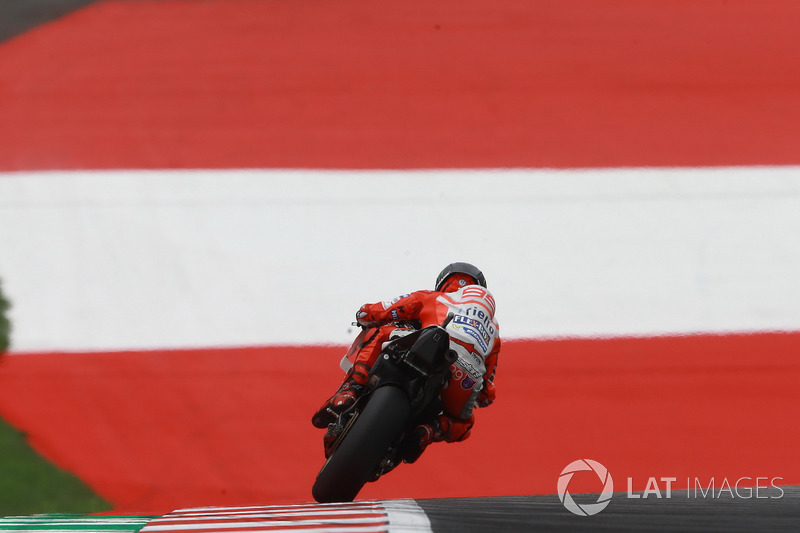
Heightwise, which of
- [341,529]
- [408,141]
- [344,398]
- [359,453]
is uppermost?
[408,141]

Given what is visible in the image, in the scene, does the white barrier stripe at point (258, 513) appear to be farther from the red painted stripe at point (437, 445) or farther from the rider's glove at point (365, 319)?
the red painted stripe at point (437, 445)

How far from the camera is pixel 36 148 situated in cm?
580

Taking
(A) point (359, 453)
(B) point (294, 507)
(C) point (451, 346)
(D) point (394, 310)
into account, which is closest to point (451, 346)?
(C) point (451, 346)

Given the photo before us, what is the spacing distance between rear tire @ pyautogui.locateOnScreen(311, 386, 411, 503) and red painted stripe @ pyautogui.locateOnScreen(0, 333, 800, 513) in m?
1.65

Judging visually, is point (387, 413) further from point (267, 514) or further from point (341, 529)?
point (341, 529)

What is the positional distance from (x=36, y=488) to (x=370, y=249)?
2467mm

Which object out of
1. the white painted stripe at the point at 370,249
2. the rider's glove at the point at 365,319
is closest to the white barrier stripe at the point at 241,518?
the rider's glove at the point at 365,319

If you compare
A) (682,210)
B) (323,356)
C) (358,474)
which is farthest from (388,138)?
(358,474)

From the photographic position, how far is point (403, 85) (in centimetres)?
614

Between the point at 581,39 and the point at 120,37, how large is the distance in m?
3.47

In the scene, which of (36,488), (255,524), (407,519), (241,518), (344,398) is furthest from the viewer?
(36,488)

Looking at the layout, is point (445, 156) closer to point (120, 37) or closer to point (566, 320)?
point (566, 320)

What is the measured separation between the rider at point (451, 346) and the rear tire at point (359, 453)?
420 millimetres

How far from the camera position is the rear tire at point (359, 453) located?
3.16 m
